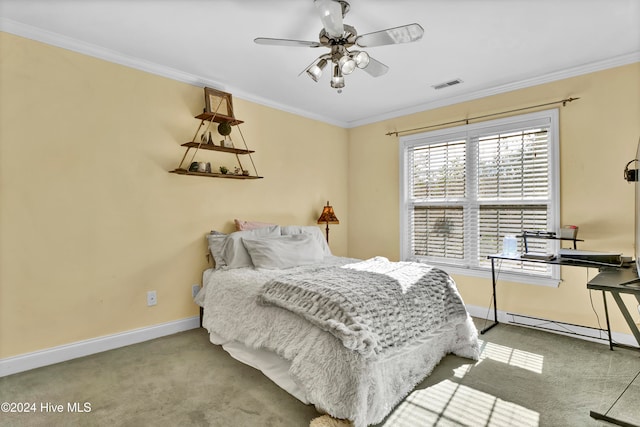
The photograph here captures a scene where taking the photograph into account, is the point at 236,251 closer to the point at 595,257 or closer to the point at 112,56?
the point at 112,56

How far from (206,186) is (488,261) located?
3.09 metres

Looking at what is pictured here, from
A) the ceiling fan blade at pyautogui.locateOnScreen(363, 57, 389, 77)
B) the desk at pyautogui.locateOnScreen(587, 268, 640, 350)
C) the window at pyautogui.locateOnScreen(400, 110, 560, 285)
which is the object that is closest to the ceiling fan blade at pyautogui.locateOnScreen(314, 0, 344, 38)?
the ceiling fan blade at pyautogui.locateOnScreen(363, 57, 389, 77)

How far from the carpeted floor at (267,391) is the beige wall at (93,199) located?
1.34ft

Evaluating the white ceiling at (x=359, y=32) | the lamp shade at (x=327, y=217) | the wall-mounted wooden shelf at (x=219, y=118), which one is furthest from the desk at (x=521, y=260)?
the wall-mounted wooden shelf at (x=219, y=118)

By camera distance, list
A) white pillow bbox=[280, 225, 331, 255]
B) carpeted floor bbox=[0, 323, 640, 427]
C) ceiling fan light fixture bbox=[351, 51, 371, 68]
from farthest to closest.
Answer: white pillow bbox=[280, 225, 331, 255] < ceiling fan light fixture bbox=[351, 51, 371, 68] < carpeted floor bbox=[0, 323, 640, 427]

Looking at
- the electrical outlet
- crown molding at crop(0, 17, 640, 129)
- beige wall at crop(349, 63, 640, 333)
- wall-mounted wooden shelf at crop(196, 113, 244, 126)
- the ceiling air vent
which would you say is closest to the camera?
crown molding at crop(0, 17, 640, 129)

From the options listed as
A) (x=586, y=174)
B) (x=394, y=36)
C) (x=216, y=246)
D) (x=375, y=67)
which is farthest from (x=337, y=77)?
(x=586, y=174)

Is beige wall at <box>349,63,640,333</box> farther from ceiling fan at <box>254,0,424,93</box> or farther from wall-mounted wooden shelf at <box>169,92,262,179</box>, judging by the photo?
wall-mounted wooden shelf at <box>169,92,262,179</box>

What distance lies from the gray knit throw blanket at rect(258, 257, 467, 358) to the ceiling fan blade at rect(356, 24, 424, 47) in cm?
153

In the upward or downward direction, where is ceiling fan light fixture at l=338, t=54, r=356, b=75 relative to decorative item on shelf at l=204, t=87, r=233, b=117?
downward

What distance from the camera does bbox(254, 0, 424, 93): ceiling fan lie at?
1802mm

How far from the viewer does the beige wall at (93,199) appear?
7.68 feet

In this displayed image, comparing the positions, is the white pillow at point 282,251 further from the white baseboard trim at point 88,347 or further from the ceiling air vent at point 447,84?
the ceiling air vent at point 447,84

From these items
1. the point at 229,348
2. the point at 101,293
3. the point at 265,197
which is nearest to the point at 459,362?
the point at 229,348
